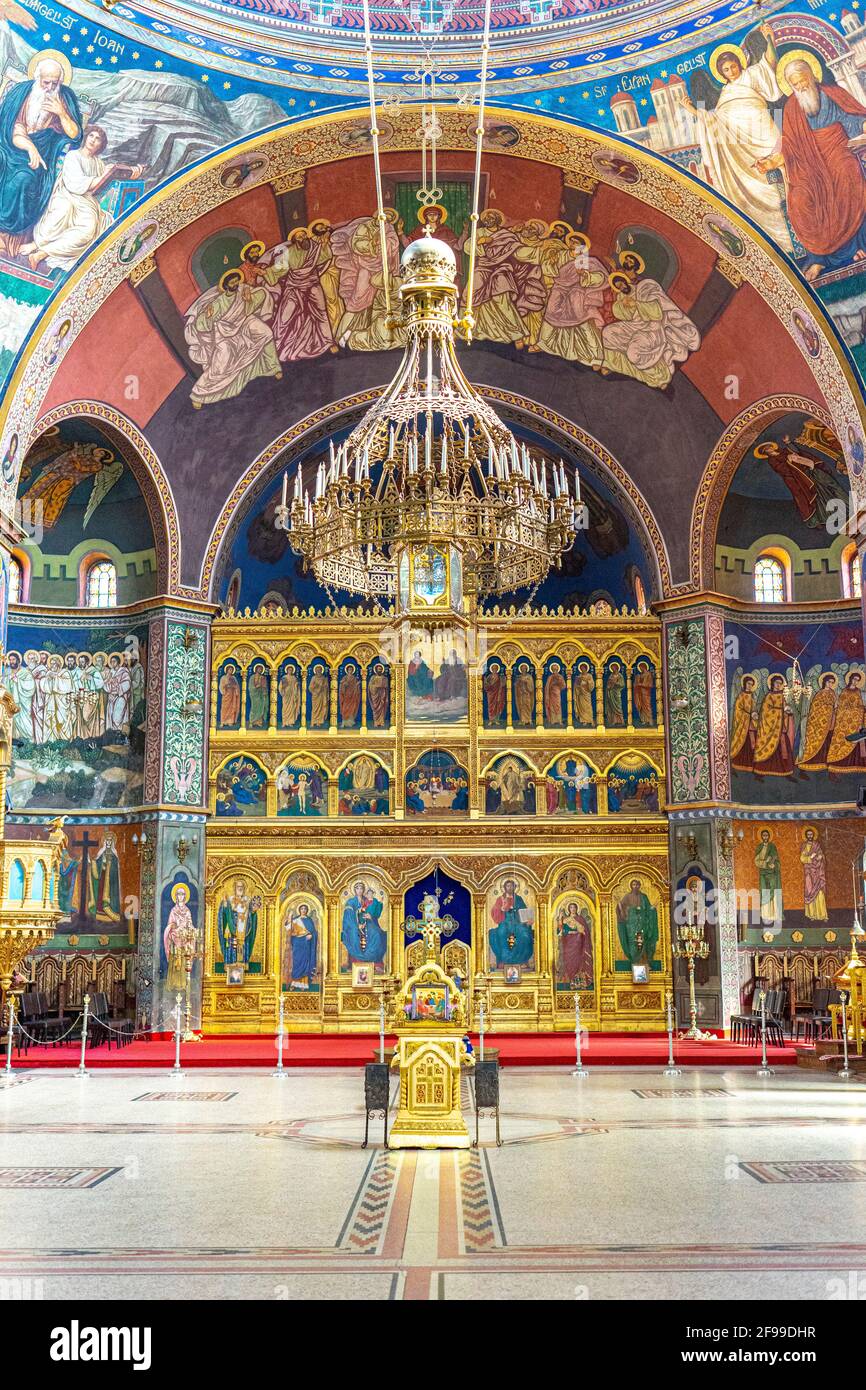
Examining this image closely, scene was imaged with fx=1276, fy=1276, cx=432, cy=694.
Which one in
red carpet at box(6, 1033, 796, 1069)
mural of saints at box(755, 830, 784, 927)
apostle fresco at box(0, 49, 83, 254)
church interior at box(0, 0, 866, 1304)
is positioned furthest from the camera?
mural of saints at box(755, 830, 784, 927)

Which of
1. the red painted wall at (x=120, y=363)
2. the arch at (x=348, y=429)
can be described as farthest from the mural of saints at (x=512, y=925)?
the red painted wall at (x=120, y=363)

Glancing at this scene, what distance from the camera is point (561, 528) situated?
13.2m

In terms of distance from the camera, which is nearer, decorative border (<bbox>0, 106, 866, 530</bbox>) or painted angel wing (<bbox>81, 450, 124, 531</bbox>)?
decorative border (<bbox>0, 106, 866, 530</bbox>)

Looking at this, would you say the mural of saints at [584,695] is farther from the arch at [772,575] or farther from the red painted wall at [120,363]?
the red painted wall at [120,363]

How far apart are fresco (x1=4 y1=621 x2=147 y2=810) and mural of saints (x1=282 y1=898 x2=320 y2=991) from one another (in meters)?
3.43

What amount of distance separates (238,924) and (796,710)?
34.4 feet

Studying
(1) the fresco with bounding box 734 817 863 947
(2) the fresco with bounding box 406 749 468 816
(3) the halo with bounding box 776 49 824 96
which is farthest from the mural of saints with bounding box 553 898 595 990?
(3) the halo with bounding box 776 49 824 96

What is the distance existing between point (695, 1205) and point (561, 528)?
24.3ft

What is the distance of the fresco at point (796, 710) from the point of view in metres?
22.2

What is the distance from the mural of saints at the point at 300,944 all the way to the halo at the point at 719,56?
1434 cm

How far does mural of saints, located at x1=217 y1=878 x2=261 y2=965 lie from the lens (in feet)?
72.1

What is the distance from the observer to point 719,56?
17328 mm

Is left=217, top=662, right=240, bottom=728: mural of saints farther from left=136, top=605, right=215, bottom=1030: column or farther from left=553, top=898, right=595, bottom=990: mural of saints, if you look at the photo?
left=553, top=898, right=595, bottom=990: mural of saints

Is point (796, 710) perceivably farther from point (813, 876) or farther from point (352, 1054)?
point (352, 1054)
